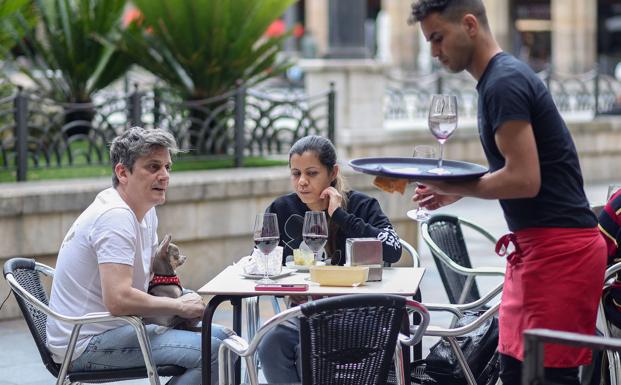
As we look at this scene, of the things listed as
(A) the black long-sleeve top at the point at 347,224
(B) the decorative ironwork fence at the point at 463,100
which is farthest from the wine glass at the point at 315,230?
(B) the decorative ironwork fence at the point at 463,100

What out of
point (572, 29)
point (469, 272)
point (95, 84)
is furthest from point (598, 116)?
point (572, 29)

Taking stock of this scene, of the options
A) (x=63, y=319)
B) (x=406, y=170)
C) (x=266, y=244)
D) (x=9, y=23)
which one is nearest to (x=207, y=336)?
(x=266, y=244)

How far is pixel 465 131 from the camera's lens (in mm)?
15664

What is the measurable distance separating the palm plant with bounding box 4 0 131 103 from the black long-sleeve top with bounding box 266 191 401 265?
5786 mm

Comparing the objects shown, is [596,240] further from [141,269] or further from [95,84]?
[95,84]

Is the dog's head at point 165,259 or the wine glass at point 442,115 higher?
the wine glass at point 442,115

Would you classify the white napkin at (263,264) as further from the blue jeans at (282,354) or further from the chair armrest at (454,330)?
the chair armrest at (454,330)

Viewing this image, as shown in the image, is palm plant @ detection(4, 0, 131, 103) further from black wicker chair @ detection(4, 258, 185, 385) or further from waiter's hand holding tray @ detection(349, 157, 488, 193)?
waiter's hand holding tray @ detection(349, 157, 488, 193)

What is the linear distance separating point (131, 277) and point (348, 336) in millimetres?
1064

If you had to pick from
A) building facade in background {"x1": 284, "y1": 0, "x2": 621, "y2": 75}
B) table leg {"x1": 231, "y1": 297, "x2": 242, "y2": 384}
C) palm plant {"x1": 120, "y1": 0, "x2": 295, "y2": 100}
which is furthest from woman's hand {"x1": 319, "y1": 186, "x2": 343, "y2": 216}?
building facade in background {"x1": 284, "y1": 0, "x2": 621, "y2": 75}

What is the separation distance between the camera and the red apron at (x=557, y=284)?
3.86 m

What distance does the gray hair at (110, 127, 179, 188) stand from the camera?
195 inches

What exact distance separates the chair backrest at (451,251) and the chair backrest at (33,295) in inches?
82.8

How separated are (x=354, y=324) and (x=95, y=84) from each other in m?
7.46
